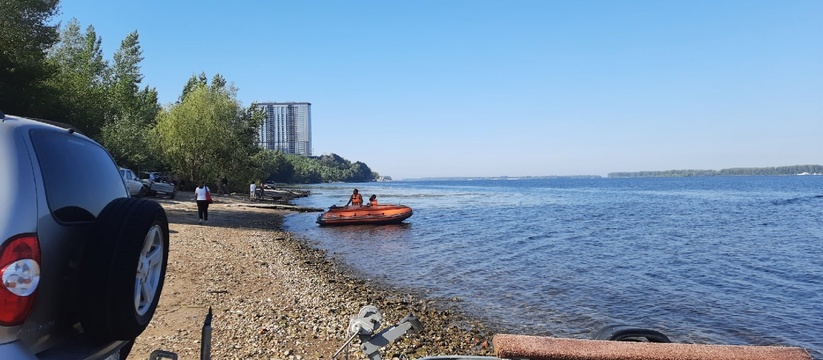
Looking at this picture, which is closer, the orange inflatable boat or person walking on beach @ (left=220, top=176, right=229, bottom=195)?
the orange inflatable boat

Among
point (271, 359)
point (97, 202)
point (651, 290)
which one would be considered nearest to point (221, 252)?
point (271, 359)

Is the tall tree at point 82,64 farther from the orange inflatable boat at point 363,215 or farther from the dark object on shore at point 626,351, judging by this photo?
the dark object on shore at point 626,351

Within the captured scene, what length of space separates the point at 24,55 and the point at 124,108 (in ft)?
99.4

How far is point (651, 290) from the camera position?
13.6 m

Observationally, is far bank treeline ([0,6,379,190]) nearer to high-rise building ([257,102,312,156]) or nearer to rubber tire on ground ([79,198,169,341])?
rubber tire on ground ([79,198,169,341])

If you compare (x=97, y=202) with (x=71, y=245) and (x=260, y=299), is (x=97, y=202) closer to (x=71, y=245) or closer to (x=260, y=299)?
(x=71, y=245)

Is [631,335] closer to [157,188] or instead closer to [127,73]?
[157,188]

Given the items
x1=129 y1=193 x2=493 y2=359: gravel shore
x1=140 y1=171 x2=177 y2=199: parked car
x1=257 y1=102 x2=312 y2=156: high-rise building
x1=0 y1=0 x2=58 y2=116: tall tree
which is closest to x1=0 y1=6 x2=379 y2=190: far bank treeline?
x1=0 y1=0 x2=58 y2=116: tall tree

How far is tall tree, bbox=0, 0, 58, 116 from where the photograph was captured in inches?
789

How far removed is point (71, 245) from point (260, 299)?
7557 millimetres

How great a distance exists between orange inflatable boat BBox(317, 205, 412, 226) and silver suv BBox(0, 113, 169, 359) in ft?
84.4

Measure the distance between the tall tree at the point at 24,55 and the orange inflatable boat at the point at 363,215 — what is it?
1385cm

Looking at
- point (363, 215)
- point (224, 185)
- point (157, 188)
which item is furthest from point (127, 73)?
point (363, 215)

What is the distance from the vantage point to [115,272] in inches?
102
